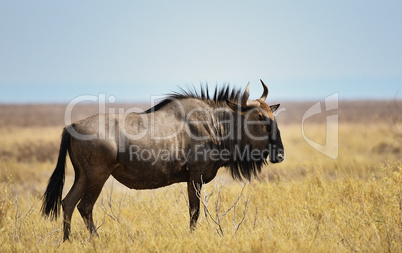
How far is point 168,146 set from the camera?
5.40 m

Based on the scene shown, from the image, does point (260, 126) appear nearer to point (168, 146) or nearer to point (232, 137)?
point (232, 137)

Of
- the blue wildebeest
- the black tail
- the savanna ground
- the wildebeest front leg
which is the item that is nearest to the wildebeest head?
the blue wildebeest

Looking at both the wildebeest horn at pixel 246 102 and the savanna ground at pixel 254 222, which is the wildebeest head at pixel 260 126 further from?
the savanna ground at pixel 254 222

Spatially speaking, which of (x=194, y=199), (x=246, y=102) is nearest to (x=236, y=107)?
(x=246, y=102)

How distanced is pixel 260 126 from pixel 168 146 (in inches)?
57.6

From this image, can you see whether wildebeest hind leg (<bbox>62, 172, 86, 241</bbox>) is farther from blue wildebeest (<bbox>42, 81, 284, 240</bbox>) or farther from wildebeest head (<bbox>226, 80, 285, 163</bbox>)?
wildebeest head (<bbox>226, 80, 285, 163</bbox>)

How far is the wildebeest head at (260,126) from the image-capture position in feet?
19.6

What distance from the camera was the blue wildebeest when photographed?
5.14 m

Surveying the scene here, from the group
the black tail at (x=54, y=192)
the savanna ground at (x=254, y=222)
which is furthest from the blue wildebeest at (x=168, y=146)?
the savanna ground at (x=254, y=222)

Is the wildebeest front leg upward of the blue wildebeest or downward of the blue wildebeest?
downward

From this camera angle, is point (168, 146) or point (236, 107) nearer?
point (168, 146)

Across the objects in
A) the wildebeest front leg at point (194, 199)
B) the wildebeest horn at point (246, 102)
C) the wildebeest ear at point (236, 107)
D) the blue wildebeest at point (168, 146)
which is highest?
the wildebeest horn at point (246, 102)

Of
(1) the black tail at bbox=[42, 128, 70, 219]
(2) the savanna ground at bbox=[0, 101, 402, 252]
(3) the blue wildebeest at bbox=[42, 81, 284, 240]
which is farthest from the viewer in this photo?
(1) the black tail at bbox=[42, 128, 70, 219]

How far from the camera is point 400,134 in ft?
13.9
